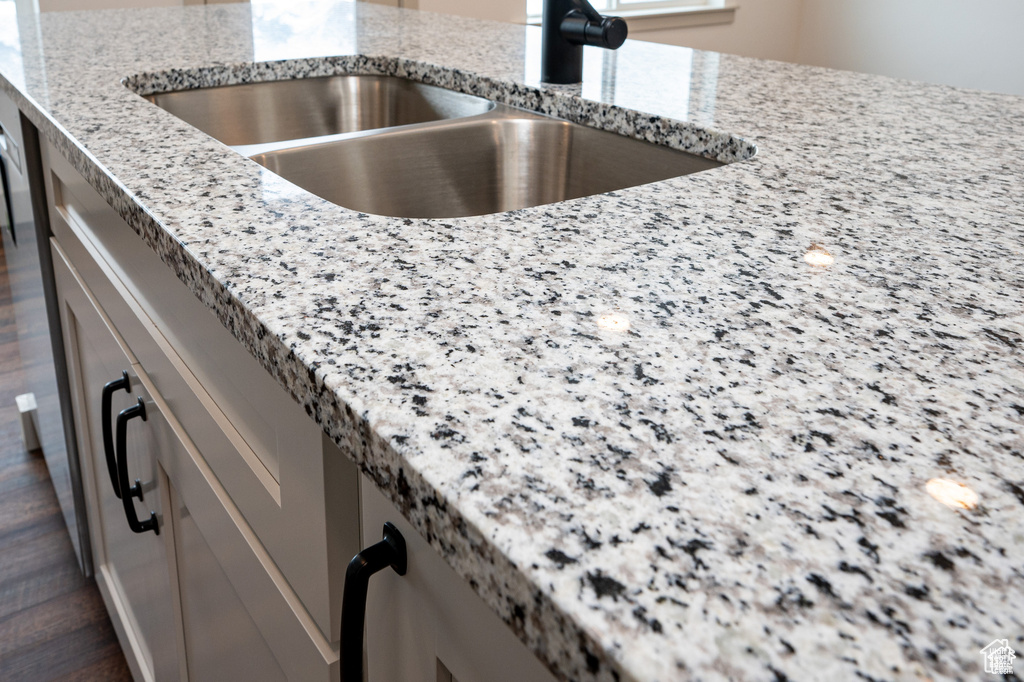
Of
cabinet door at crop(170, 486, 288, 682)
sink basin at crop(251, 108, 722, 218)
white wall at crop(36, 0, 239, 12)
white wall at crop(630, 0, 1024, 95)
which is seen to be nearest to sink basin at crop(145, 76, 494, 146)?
sink basin at crop(251, 108, 722, 218)

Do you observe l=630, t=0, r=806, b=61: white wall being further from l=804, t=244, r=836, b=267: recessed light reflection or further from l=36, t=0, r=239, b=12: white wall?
l=804, t=244, r=836, b=267: recessed light reflection

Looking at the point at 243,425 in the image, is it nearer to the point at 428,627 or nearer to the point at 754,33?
the point at 428,627

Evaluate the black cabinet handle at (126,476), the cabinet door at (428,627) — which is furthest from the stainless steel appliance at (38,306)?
the cabinet door at (428,627)

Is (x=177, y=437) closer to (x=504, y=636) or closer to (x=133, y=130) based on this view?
(x=133, y=130)

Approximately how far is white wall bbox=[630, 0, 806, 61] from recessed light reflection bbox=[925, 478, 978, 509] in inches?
195

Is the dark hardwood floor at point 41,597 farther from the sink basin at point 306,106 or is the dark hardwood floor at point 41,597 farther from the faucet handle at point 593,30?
the faucet handle at point 593,30

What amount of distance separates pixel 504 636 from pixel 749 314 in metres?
0.23

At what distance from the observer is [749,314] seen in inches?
18.0

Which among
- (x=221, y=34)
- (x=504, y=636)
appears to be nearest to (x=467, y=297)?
(x=504, y=636)

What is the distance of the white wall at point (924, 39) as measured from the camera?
15.6 ft

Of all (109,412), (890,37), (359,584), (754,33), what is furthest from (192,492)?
(890,37)

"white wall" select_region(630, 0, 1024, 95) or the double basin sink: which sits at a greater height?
"white wall" select_region(630, 0, 1024, 95)

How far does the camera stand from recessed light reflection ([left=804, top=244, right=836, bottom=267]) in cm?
53

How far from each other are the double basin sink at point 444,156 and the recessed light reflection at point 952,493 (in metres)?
0.61
